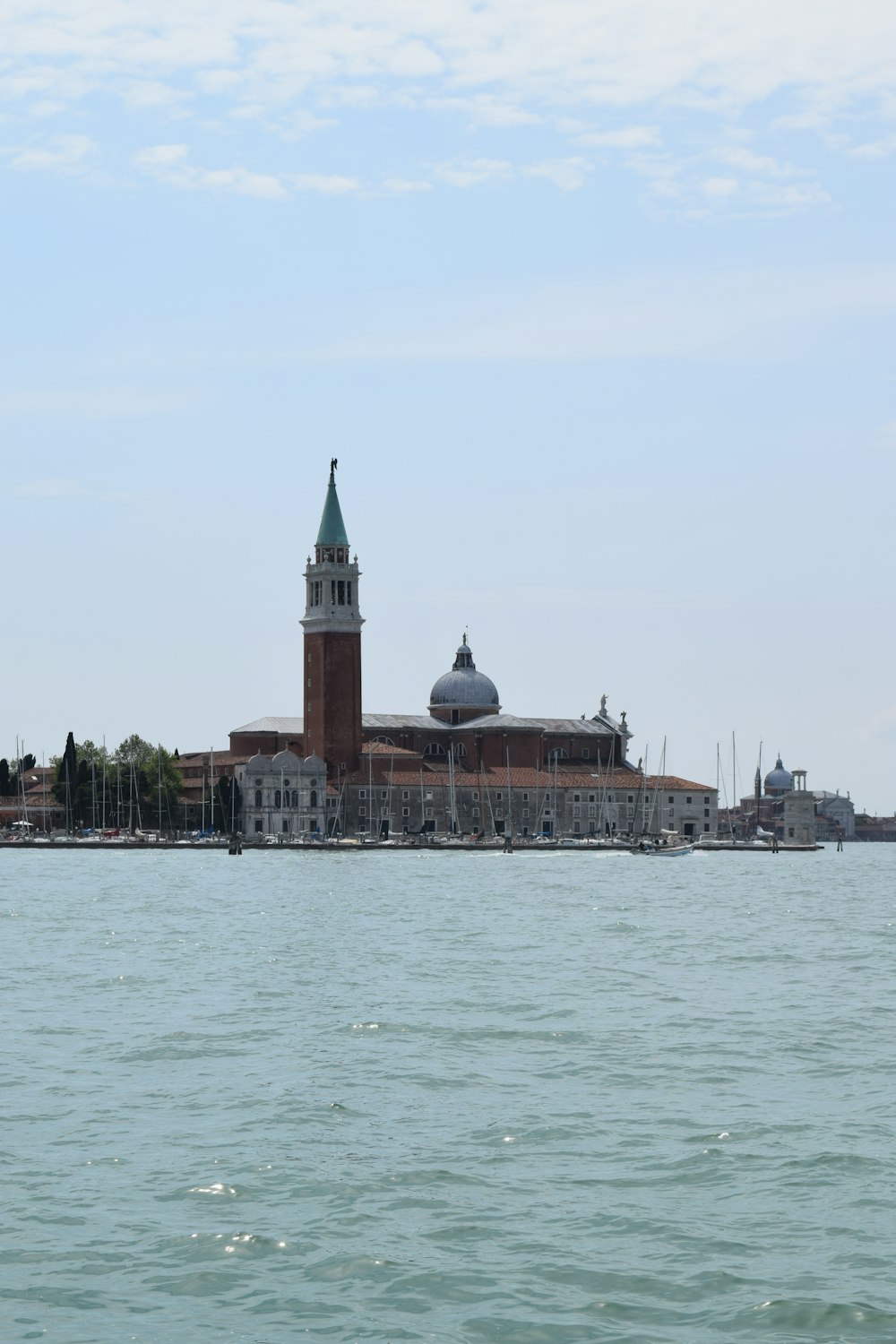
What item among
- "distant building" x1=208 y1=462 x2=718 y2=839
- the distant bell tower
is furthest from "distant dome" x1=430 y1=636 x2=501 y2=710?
the distant bell tower

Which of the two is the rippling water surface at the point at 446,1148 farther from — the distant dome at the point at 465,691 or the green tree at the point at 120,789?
the distant dome at the point at 465,691

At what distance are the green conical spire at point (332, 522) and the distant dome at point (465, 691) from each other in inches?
701

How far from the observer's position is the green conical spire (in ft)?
378

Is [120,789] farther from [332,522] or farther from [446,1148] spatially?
[446,1148]

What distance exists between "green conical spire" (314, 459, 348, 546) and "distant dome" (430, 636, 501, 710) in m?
17.8

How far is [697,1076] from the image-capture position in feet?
56.6

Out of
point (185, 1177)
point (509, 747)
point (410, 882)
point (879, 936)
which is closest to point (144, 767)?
point (509, 747)

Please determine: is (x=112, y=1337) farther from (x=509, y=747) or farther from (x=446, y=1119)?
(x=509, y=747)

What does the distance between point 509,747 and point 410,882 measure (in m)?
60.1

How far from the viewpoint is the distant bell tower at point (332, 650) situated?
113688 millimetres

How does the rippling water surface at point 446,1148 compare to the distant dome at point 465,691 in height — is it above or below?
below

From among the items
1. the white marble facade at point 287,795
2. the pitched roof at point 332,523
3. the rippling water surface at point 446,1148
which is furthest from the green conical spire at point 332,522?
the rippling water surface at point 446,1148

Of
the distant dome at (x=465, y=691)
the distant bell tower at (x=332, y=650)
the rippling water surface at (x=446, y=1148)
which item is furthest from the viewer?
the distant dome at (x=465, y=691)

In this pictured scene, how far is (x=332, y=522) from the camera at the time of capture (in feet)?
380
